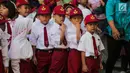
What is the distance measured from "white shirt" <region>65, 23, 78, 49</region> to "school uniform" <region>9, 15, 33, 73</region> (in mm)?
670

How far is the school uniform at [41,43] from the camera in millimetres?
6098

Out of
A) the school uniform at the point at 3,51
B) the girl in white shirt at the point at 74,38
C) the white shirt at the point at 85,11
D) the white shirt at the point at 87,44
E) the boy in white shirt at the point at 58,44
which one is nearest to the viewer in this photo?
the school uniform at the point at 3,51

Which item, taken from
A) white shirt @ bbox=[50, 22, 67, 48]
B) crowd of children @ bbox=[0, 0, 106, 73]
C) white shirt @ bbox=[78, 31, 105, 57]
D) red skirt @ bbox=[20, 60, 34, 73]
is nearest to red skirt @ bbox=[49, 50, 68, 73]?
crowd of children @ bbox=[0, 0, 106, 73]

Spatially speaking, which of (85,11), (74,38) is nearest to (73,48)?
(74,38)

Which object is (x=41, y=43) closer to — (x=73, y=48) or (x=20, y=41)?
(x=20, y=41)

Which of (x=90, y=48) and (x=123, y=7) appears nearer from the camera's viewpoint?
(x=90, y=48)

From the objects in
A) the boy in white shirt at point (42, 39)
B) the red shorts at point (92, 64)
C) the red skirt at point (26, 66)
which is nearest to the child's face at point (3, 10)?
the boy in white shirt at point (42, 39)

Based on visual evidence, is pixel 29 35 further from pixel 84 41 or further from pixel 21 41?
pixel 84 41

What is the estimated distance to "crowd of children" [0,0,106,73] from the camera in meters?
5.62

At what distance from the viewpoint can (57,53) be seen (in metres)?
6.05

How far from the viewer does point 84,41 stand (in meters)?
5.64

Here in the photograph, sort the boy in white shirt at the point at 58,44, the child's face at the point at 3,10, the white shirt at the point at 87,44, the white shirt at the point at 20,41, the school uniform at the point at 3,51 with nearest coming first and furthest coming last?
the school uniform at the point at 3,51, the child's face at the point at 3,10, the white shirt at the point at 87,44, the white shirt at the point at 20,41, the boy in white shirt at the point at 58,44

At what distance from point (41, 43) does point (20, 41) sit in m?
0.48

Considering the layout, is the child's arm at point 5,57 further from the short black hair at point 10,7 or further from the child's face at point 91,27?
the child's face at point 91,27
